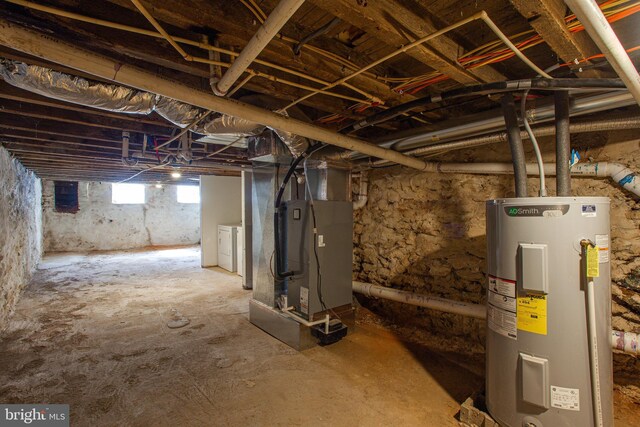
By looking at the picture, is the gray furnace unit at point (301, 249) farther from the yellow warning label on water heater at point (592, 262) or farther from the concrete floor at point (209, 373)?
the yellow warning label on water heater at point (592, 262)

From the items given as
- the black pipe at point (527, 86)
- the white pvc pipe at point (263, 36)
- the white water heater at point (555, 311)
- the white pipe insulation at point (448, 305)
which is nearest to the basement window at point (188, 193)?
the white pipe insulation at point (448, 305)

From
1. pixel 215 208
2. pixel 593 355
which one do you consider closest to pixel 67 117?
pixel 593 355

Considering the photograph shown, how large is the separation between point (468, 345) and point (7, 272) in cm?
476

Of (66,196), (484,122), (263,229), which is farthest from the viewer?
(66,196)

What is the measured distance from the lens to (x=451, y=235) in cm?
261

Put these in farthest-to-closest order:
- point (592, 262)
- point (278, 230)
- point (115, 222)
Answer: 1. point (115, 222)
2. point (278, 230)
3. point (592, 262)

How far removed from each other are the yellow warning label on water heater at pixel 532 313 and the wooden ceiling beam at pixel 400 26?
115cm

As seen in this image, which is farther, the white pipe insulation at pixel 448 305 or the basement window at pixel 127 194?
the basement window at pixel 127 194

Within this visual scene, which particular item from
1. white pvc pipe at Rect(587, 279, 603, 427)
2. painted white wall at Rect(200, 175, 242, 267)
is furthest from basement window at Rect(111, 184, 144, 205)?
white pvc pipe at Rect(587, 279, 603, 427)

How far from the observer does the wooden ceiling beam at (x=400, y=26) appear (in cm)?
108

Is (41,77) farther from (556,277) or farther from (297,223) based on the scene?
(556,277)

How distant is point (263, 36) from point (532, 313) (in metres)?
1.64

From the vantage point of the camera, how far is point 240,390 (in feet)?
6.53

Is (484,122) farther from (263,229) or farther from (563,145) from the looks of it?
(263,229)
